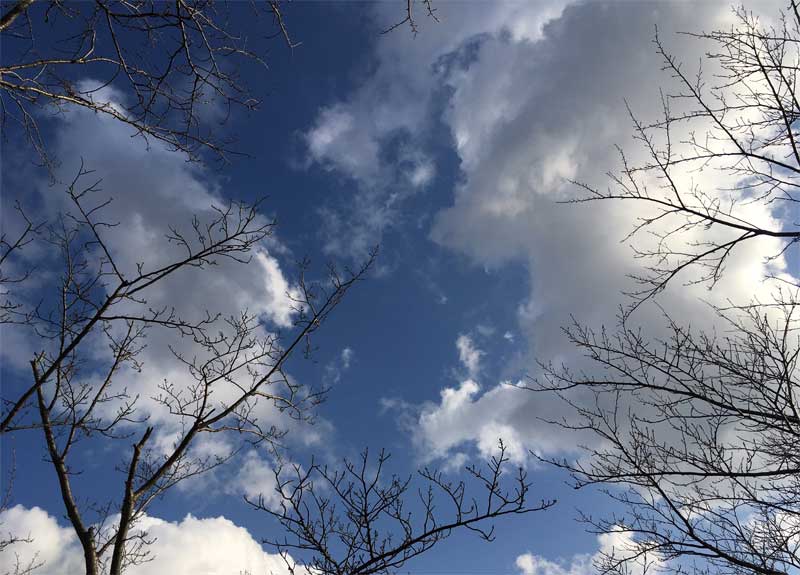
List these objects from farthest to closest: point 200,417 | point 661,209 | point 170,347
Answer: point 170,347
point 200,417
point 661,209

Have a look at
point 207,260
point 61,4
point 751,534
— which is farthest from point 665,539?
point 61,4

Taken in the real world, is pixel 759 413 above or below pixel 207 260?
below

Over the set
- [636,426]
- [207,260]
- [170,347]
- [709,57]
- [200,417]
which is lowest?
[636,426]

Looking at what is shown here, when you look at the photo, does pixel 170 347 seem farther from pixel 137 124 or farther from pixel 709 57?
pixel 709 57

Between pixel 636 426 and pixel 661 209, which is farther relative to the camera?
pixel 636 426

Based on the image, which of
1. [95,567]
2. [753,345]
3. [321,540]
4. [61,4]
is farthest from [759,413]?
[61,4]

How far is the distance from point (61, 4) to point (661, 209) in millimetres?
4731

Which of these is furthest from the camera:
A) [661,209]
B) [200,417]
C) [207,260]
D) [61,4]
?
[200,417]

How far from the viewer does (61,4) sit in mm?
3350

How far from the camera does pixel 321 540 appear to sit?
14.2 feet

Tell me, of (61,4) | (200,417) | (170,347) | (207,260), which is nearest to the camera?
(61,4)

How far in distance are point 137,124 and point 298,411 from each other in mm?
3524

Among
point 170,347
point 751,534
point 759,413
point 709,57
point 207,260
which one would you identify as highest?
point 709,57

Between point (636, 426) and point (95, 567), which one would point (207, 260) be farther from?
point (636, 426)
